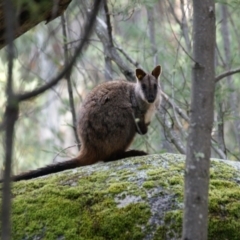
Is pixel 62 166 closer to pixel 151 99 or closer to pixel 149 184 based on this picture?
pixel 149 184

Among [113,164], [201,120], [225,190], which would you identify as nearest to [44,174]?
[113,164]

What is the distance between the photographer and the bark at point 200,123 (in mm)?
3252

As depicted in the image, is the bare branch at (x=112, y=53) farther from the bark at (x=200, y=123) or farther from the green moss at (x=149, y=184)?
the bark at (x=200, y=123)

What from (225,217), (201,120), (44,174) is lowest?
(225,217)

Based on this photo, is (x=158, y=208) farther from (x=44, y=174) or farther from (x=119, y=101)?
(x=119, y=101)

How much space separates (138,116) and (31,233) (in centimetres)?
216

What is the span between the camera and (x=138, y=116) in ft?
20.6

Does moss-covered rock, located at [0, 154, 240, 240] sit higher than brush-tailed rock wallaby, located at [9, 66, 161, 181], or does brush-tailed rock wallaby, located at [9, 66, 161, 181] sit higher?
brush-tailed rock wallaby, located at [9, 66, 161, 181]

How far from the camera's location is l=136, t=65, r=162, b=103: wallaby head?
6320mm

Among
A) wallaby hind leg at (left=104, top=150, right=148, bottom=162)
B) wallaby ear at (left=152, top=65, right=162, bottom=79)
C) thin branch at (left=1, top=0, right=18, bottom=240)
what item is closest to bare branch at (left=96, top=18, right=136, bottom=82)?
wallaby ear at (left=152, top=65, right=162, bottom=79)

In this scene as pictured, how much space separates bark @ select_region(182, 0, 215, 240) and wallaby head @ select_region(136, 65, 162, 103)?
3.00m

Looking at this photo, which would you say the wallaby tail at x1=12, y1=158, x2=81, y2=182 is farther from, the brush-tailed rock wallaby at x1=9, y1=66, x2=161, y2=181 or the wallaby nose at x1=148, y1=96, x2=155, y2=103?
the wallaby nose at x1=148, y1=96, x2=155, y2=103

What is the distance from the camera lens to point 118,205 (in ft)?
14.9

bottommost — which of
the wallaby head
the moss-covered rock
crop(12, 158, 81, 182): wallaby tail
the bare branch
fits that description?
the moss-covered rock
